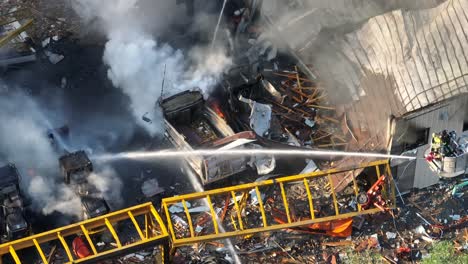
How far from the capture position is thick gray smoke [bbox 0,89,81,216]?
1970 centimetres

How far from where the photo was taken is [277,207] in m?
20.1

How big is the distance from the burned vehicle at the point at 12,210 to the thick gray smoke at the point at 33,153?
0.69m

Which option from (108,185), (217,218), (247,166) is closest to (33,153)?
(108,185)

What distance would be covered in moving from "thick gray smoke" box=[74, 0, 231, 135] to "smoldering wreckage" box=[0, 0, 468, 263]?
73 mm

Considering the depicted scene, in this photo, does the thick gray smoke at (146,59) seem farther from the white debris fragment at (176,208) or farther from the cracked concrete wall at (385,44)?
the cracked concrete wall at (385,44)

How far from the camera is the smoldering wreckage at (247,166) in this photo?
18.6 metres

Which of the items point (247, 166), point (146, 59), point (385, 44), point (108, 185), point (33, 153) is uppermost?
point (146, 59)

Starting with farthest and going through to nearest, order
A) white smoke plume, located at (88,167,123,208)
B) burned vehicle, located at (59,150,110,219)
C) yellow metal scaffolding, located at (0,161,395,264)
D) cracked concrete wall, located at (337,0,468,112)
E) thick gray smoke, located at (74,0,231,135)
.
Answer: thick gray smoke, located at (74,0,231,135)
cracked concrete wall, located at (337,0,468,112)
white smoke plume, located at (88,167,123,208)
burned vehicle, located at (59,150,110,219)
yellow metal scaffolding, located at (0,161,395,264)

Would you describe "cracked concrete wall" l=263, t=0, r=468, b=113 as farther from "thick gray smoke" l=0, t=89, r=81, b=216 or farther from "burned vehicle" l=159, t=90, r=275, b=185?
"thick gray smoke" l=0, t=89, r=81, b=216

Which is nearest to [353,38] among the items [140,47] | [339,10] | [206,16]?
[339,10]

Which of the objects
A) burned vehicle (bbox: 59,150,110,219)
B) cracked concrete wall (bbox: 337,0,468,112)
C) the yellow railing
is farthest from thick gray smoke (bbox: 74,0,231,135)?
cracked concrete wall (bbox: 337,0,468,112)

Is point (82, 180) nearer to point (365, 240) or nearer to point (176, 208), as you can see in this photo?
point (176, 208)

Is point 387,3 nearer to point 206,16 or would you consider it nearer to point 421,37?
point 421,37

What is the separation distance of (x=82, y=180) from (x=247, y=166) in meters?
5.31
